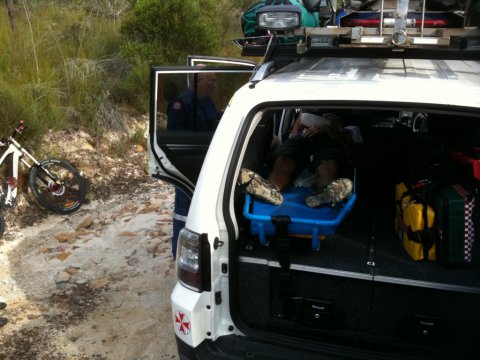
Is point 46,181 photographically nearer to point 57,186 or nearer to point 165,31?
point 57,186


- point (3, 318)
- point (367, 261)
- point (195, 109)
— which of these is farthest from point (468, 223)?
point (3, 318)

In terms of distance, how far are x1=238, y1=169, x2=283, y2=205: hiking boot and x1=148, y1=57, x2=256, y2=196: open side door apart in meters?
0.81

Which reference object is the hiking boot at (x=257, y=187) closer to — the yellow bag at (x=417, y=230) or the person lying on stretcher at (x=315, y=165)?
the person lying on stretcher at (x=315, y=165)

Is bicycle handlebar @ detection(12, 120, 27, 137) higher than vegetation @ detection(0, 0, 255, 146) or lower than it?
lower

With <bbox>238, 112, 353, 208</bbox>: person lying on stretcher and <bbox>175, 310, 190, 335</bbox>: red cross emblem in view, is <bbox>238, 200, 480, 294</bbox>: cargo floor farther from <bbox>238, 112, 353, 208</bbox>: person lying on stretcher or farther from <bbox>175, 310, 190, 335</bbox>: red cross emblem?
<bbox>175, 310, 190, 335</bbox>: red cross emblem

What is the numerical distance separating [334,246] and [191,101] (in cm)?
158

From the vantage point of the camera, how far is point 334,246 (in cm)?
259

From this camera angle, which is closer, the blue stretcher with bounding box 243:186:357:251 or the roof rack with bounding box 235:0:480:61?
the roof rack with bounding box 235:0:480:61

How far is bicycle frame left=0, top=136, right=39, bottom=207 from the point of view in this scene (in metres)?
5.39

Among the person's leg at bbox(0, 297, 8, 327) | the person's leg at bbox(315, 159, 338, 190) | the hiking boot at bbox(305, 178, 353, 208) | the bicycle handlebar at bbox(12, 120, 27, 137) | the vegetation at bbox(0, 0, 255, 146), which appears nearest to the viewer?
the hiking boot at bbox(305, 178, 353, 208)

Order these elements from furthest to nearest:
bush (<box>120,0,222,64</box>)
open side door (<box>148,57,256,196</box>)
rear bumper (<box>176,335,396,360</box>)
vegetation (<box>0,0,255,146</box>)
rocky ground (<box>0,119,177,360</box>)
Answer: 1. bush (<box>120,0,222,64</box>)
2. vegetation (<box>0,0,255,146</box>)
3. rocky ground (<box>0,119,177,360</box>)
4. open side door (<box>148,57,256,196</box>)
5. rear bumper (<box>176,335,396,360</box>)

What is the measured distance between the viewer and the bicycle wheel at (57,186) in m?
5.63

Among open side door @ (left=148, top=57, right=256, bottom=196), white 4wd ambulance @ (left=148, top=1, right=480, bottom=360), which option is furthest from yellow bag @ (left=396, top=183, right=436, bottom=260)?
open side door @ (left=148, top=57, right=256, bottom=196)

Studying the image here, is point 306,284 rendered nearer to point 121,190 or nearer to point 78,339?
point 78,339
